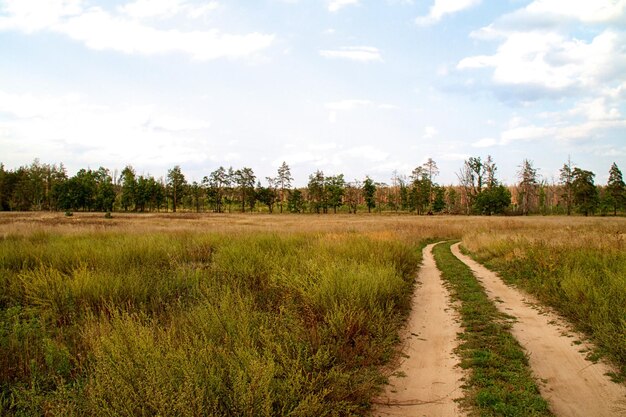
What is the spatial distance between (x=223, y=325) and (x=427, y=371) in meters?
3.15

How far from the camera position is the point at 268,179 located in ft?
341

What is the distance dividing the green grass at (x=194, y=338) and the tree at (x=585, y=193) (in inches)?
3085

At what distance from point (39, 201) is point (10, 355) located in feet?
339

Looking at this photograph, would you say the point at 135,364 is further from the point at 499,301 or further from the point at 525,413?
the point at 499,301

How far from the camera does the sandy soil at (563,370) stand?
412 cm

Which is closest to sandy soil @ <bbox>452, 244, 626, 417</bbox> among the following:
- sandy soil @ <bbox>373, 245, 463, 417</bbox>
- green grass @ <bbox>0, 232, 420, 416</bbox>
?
sandy soil @ <bbox>373, 245, 463, 417</bbox>

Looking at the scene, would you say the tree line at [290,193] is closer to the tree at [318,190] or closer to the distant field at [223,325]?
Answer: the tree at [318,190]

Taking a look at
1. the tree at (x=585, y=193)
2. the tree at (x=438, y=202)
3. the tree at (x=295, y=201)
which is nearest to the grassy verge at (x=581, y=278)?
the tree at (x=585, y=193)

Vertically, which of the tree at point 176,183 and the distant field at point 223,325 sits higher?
the tree at point 176,183

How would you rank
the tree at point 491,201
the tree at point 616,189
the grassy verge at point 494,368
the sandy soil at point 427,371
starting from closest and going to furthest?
the grassy verge at point 494,368, the sandy soil at point 427,371, the tree at point 616,189, the tree at point 491,201

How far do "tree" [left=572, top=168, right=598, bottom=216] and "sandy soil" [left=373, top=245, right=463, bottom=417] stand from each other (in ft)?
263

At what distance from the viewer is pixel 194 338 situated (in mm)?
4195

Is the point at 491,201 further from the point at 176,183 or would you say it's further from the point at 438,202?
the point at 176,183

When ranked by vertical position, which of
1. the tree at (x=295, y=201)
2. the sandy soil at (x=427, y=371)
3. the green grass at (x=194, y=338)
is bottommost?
the sandy soil at (x=427, y=371)
